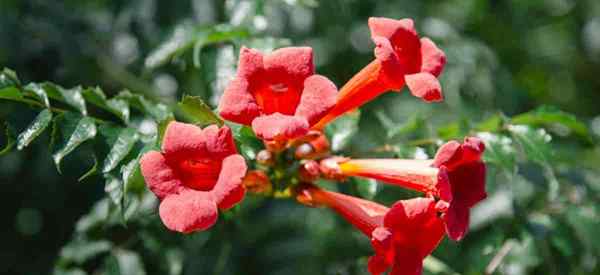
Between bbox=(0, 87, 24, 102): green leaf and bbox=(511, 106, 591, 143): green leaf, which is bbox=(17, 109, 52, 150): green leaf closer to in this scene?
bbox=(0, 87, 24, 102): green leaf

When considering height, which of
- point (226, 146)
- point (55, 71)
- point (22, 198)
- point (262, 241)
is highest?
point (226, 146)

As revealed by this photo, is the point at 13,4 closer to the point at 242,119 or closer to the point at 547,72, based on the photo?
the point at 242,119

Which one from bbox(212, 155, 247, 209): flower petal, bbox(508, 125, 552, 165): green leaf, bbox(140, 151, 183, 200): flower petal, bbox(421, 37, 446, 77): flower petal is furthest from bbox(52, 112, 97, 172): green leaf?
bbox(508, 125, 552, 165): green leaf

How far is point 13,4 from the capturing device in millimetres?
5180

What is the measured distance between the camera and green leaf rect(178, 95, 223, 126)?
299 cm

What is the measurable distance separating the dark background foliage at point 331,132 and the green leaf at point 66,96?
0.60 m

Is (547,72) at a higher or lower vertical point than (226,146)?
lower

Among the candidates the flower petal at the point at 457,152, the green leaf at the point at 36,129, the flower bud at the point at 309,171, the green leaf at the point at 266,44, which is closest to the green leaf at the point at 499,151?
the flower petal at the point at 457,152

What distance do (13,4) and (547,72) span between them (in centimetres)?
391

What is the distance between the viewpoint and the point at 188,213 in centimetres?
274

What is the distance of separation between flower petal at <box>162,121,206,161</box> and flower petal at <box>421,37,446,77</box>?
0.92 metres

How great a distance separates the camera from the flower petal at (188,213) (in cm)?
272

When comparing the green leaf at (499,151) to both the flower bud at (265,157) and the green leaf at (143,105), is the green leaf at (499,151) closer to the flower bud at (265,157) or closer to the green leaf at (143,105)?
the flower bud at (265,157)

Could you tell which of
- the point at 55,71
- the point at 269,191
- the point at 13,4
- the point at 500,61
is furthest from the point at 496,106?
the point at 13,4
